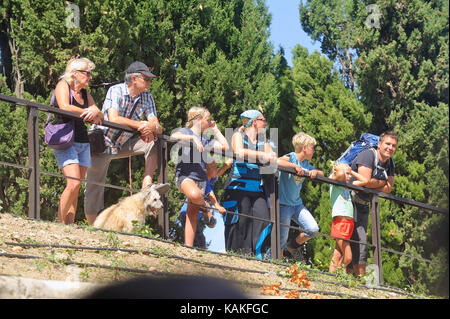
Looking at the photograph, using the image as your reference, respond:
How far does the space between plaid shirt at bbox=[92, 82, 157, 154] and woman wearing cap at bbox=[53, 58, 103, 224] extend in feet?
1.03

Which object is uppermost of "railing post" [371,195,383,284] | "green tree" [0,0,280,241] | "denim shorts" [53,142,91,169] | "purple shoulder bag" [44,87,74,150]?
"green tree" [0,0,280,241]

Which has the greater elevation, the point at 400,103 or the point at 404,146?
the point at 400,103

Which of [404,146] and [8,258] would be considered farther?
[404,146]

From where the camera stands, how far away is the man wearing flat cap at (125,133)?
6.03 metres

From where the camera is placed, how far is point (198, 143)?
6098 mm

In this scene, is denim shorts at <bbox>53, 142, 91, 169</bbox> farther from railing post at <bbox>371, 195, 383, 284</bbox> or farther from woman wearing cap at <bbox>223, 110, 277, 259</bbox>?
railing post at <bbox>371, 195, 383, 284</bbox>

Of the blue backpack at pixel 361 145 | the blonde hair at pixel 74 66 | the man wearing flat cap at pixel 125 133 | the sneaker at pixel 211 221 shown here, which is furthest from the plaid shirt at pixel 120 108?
the blue backpack at pixel 361 145

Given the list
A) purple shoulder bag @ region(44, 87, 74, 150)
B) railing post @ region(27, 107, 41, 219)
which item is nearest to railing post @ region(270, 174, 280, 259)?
purple shoulder bag @ region(44, 87, 74, 150)

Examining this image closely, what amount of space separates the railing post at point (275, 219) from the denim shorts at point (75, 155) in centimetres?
178

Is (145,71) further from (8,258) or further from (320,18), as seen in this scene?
(320,18)

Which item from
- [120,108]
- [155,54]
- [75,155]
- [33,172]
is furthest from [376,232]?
[155,54]

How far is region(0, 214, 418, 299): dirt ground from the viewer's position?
407 centimetres
